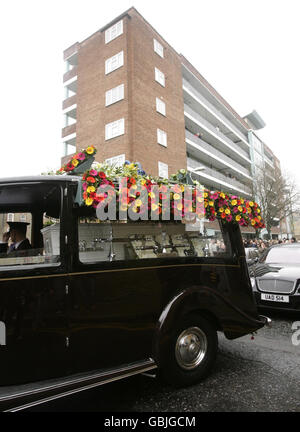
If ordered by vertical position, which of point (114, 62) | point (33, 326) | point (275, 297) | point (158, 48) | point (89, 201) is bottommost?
point (275, 297)

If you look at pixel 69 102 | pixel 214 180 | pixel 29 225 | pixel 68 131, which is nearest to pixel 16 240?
pixel 29 225

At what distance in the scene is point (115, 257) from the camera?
267 cm

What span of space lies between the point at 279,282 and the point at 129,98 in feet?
55.4

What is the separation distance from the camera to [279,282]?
18.3 feet

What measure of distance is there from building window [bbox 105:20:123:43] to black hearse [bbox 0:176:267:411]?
22197 mm

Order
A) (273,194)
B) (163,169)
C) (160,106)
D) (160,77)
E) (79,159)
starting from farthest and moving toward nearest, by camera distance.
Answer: (273,194)
(160,77)
(160,106)
(163,169)
(79,159)

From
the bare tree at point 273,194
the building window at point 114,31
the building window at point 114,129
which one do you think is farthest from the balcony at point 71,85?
the bare tree at point 273,194

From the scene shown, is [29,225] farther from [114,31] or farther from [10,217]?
[114,31]

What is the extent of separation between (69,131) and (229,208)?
22683 millimetres

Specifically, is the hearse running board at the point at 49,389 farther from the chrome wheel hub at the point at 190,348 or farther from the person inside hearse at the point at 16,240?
the person inside hearse at the point at 16,240

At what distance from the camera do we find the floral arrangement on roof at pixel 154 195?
8.34 feet

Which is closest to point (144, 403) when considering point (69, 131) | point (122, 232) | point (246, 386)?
point (246, 386)

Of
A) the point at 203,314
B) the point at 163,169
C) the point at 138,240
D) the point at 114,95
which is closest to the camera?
the point at 138,240
